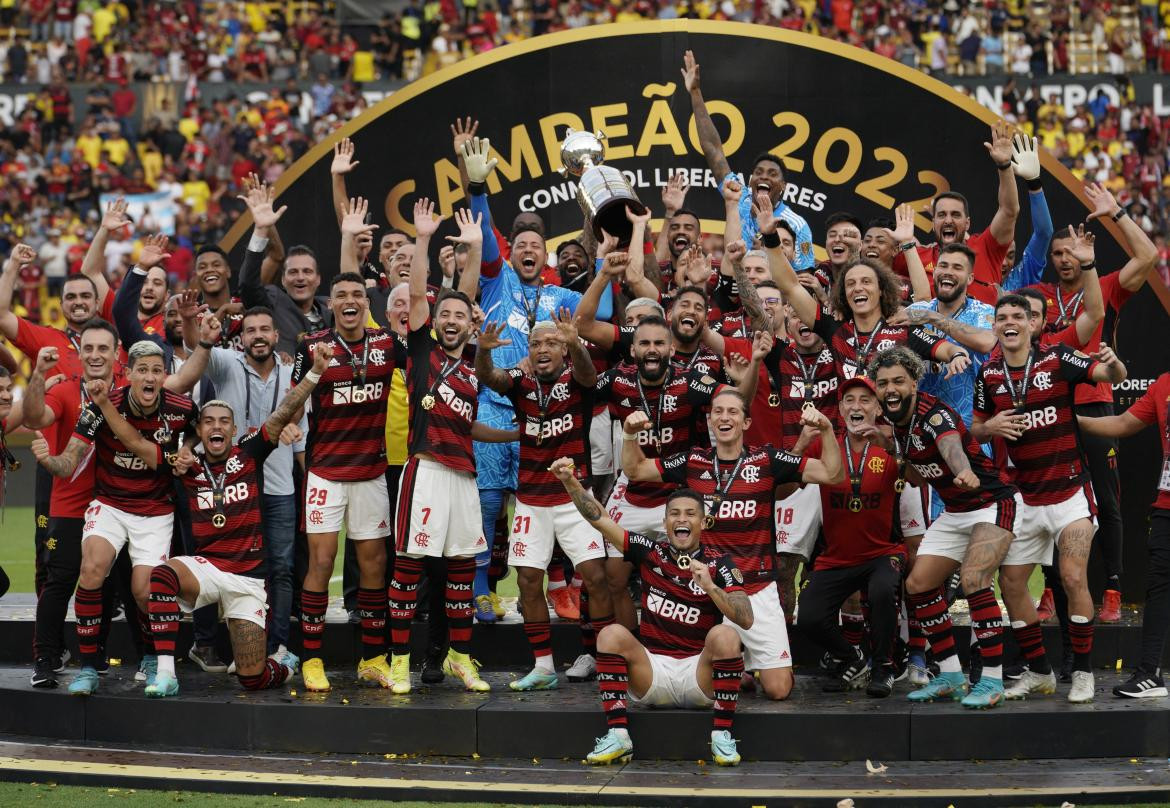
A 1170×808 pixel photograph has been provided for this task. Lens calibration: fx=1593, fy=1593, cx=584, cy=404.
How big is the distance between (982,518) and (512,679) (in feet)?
8.48

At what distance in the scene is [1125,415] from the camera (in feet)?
26.6

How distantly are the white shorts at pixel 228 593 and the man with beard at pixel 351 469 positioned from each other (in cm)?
26

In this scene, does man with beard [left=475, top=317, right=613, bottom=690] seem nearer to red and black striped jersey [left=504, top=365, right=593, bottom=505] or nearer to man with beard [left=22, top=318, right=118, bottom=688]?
red and black striped jersey [left=504, top=365, right=593, bottom=505]

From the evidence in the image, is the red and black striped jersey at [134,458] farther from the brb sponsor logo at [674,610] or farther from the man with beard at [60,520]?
the brb sponsor logo at [674,610]

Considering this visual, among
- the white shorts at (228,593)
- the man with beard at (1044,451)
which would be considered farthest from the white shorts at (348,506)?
the man with beard at (1044,451)

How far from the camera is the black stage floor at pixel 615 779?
6742mm

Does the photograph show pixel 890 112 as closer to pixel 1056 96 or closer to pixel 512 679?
pixel 512 679

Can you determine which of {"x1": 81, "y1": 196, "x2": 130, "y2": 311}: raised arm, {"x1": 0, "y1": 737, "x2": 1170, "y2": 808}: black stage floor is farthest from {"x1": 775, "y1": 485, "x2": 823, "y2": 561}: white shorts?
{"x1": 81, "y1": 196, "x2": 130, "y2": 311}: raised arm

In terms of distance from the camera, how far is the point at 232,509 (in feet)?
27.4

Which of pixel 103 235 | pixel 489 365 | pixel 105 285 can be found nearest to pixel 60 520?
pixel 103 235

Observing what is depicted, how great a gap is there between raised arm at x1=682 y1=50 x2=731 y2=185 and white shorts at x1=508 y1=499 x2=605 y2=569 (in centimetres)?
294

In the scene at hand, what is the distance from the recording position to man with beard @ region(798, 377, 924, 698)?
805cm

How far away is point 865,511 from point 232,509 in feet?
10.8

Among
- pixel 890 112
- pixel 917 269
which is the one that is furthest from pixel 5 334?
pixel 890 112
